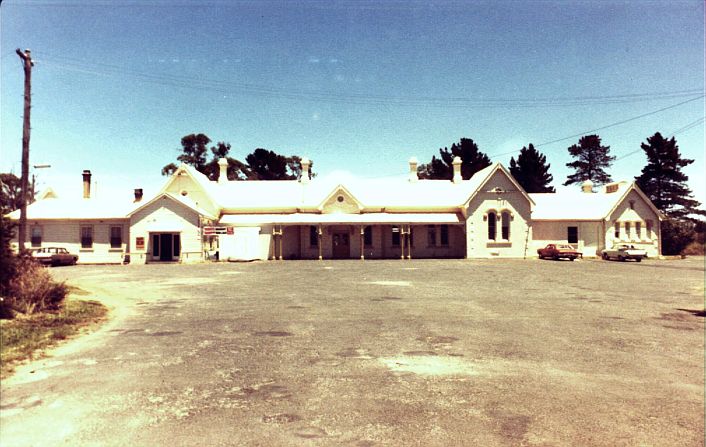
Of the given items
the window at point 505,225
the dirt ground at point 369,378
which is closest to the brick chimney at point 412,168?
the window at point 505,225

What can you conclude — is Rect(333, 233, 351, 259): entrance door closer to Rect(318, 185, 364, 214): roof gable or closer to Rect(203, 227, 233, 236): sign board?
Rect(318, 185, 364, 214): roof gable

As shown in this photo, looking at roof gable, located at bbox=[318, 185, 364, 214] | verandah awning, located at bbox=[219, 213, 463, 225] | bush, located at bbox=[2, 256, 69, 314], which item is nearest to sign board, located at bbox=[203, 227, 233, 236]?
verandah awning, located at bbox=[219, 213, 463, 225]

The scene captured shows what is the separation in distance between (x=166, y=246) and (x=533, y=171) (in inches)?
2234

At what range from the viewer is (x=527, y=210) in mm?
35344

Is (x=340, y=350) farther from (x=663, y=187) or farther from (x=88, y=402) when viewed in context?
(x=663, y=187)

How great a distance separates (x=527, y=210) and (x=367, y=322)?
30.2 meters

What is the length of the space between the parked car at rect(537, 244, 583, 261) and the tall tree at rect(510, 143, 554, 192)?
1343 inches

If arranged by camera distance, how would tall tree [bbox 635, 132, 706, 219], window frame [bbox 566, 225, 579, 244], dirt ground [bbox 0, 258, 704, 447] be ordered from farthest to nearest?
tall tree [bbox 635, 132, 706, 219] < window frame [bbox 566, 225, 579, 244] < dirt ground [bbox 0, 258, 704, 447]

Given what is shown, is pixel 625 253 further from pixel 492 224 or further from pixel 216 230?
pixel 216 230

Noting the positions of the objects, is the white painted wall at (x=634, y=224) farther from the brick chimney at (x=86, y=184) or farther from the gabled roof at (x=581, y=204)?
the brick chimney at (x=86, y=184)

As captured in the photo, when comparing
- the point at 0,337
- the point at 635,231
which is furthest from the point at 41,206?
the point at 635,231

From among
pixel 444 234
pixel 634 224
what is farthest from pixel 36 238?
pixel 634 224

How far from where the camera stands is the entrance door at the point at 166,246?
31.6m

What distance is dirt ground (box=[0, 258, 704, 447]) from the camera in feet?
13.9
